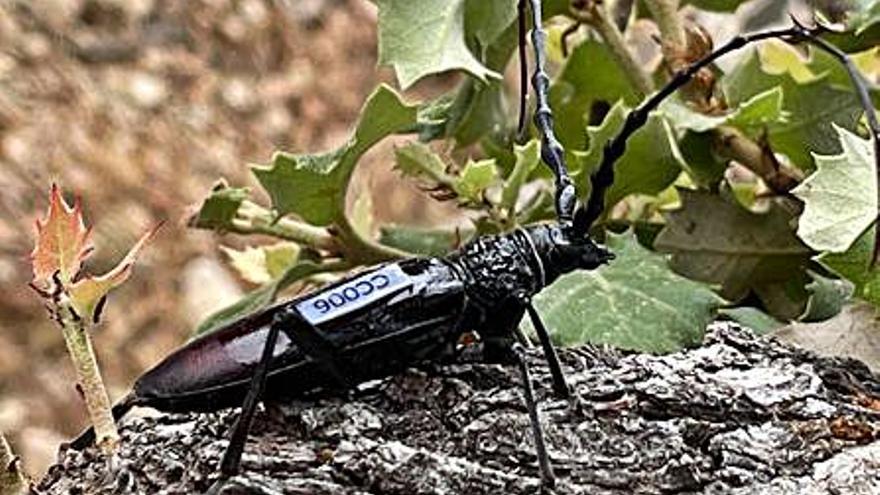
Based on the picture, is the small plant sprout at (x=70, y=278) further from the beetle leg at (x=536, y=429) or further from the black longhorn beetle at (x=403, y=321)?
the beetle leg at (x=536, y=429)

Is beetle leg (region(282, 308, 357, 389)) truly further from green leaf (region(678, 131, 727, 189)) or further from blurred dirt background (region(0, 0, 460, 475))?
blurred dirt background (region(0, 0, 460, 475))

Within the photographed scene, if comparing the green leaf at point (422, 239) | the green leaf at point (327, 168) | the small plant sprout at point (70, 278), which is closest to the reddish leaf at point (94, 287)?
the small plant sprout at point (70, 278)

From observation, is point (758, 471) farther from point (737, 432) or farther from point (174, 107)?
point (174, 107)

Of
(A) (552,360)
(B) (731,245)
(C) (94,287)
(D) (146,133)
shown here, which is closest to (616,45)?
(B) (731,245)

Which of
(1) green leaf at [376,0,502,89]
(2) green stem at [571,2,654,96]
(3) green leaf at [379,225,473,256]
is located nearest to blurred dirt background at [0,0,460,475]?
(3) green leaf at [379,225,473,256]

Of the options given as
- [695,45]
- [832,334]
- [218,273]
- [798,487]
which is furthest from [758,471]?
[218,273]

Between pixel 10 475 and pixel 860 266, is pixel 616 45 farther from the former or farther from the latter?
pixel 10 475
